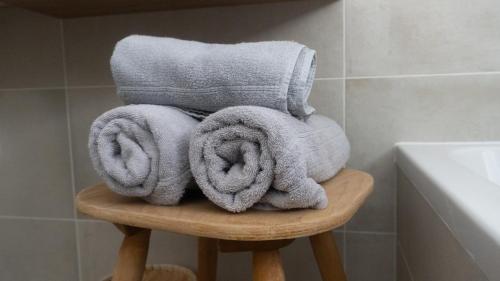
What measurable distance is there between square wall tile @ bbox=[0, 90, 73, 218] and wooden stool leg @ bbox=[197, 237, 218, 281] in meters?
0.41

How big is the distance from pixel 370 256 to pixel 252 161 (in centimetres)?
53

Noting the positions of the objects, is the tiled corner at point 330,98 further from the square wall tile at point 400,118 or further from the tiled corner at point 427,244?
the tiled corner at point 427,244

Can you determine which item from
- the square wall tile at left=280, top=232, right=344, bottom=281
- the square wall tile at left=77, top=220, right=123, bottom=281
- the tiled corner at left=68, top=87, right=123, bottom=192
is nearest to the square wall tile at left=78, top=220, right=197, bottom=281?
the square wall tile at left=77, top=220, right=123, bottom=281

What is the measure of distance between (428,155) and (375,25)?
0.29m

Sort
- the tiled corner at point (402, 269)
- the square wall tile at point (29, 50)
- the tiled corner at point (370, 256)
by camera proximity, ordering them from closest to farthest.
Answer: the tiled corner at point (402, 269) < the tiled corner at point (370, 256) < the square wall tile at point (29, 50)

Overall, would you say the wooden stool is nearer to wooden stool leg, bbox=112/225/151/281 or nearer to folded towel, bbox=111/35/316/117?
wooden stool leg, bbox=112/225/151/281

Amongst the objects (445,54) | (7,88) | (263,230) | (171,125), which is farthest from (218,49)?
(7,88)

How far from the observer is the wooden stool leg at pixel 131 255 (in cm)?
50

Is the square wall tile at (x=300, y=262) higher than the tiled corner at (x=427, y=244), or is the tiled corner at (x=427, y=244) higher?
the tiled corner at (x=427, y=244)

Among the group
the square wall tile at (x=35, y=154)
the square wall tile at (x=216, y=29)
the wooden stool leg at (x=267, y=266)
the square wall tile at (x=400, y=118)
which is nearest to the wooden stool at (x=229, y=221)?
the wooden stool leg at (x=267, y=266)

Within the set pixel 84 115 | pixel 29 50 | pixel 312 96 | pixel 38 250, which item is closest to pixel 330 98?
pixel 312 96

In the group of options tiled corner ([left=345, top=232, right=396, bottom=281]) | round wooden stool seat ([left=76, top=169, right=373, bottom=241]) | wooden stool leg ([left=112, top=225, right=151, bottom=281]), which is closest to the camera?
round wooden stool seat ([left=76, top=169, right=373, bottom=241])

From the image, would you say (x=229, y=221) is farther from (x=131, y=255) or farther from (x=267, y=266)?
(x=131, y=255)

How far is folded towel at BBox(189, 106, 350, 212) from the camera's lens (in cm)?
38
